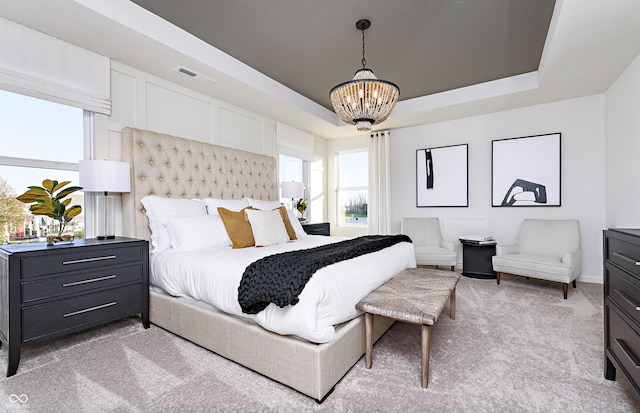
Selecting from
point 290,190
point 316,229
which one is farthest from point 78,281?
point 316,229

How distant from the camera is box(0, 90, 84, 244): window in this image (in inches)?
90.9

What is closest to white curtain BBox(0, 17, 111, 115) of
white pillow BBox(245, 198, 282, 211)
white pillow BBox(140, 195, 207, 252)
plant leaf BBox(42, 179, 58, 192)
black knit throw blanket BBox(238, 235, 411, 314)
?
plant leaf BBox(42, 179, 58, 192)

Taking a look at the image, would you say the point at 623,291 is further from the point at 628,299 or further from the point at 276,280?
the point at 276,280

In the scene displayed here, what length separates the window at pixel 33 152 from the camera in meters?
2.31

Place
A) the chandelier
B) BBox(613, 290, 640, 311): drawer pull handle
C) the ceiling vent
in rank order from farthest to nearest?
the ceiling vent → the chandelier → BBox(613, 290, 640, 311): drawer pull handle

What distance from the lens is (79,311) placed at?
208 centimetres

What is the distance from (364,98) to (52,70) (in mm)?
2497

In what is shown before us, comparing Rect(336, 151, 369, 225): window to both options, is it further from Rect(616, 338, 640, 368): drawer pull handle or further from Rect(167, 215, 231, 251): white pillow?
Rect(616, 338, 640, 368): drawer pull handle

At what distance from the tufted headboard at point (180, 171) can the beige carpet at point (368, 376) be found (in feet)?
3.61

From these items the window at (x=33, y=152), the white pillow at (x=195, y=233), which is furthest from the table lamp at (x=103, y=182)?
the white pillow at (x=195, y=233)

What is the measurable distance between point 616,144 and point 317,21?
351cm

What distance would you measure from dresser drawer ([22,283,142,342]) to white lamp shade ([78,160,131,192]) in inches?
31.6

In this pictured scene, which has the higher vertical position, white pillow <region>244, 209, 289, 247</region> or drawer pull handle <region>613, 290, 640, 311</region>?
white pillow <region>244, 209, 289, 247</region>

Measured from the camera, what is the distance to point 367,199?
572cm
